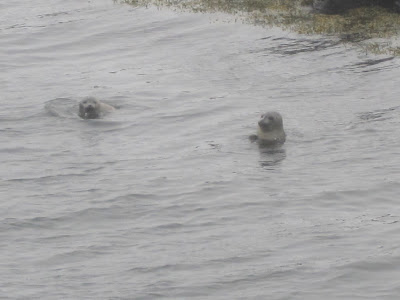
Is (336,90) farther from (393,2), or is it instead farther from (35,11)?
(35,11)

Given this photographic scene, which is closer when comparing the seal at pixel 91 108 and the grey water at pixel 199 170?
the grey water at pixel 199 170

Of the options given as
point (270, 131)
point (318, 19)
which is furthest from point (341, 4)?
point (270, 131)

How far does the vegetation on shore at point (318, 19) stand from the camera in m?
24.0

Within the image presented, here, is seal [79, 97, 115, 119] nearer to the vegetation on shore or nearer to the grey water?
the grey water

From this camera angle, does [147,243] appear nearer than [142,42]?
Yes

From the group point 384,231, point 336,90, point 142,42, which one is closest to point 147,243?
point 384,231

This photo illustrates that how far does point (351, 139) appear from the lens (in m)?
17.2

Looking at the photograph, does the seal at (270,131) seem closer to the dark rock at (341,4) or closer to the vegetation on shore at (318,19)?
the vegetation on shore at (318,19)

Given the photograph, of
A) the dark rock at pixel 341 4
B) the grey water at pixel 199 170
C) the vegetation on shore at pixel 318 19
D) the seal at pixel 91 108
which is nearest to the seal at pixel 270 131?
the grey water at pixel 199 170

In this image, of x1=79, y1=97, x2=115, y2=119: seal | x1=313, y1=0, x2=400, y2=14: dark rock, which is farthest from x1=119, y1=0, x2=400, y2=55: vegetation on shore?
x1=79, y1=97, x2=115, y2=119: seal

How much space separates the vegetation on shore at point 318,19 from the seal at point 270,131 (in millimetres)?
6388

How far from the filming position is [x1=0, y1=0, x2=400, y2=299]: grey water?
39.4ft

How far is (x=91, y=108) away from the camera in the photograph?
18734mm

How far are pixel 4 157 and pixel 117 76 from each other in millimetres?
6398
